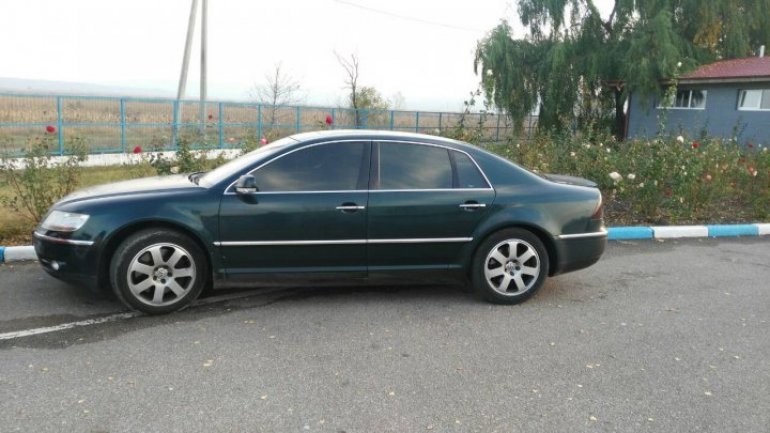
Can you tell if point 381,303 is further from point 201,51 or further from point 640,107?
point 640,107

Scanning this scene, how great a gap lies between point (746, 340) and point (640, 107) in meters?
21.5

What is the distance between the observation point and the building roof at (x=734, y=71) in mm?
21234

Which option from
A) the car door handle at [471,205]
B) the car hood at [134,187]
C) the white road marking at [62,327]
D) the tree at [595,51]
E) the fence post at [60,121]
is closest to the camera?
the white road marking at [62,327]

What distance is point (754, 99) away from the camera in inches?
882

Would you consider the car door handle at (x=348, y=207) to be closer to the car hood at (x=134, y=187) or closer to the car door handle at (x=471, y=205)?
the car door handle at (x=471, y=205)

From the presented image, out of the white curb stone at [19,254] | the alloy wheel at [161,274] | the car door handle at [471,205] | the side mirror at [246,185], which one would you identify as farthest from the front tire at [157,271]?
the white curb stone at [19,254]

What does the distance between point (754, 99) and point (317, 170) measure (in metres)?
22.5

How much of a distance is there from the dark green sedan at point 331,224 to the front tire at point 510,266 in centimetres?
1

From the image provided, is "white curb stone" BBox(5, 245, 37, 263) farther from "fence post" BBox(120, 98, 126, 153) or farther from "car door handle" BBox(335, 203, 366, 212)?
"fence post" BBox(120, 98, 126, 153)

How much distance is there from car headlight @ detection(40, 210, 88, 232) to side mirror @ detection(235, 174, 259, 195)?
1170mm

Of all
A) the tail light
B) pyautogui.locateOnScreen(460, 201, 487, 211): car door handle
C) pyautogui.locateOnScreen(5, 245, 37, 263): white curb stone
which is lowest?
pyautogui.locateOnScreen(5, 245, 37, 263): white curb stone

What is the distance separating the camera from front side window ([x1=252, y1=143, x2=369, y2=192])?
16.7 feet

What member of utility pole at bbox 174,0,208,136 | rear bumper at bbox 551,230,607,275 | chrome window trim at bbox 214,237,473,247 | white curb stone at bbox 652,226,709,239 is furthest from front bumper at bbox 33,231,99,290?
utility pole at bbox 174,0,208,136

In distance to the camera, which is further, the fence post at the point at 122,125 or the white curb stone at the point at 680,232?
the fence post at the point at 122,125
